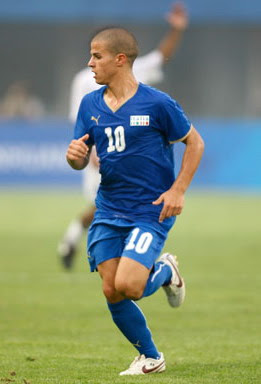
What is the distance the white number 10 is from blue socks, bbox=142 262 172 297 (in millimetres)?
864

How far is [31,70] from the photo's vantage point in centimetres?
3234

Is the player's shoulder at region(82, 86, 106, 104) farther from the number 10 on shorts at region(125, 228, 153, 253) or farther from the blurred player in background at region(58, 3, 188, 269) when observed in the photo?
the blurred player in background at region(58, 3, 188, 269)

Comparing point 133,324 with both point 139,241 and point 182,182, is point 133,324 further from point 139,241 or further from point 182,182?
point 182,182

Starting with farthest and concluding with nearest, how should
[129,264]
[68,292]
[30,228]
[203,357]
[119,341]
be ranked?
1. [30,228]
2. [68,292]
3. [119,341]
4. [203,357]
5. [129,264]

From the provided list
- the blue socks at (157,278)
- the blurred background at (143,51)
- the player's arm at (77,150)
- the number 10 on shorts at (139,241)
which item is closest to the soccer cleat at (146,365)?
the blue socks at (157,278)

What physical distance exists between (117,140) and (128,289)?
980 mm

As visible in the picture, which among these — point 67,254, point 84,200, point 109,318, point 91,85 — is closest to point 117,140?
point 109,318

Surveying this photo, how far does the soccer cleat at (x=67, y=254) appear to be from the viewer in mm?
13217

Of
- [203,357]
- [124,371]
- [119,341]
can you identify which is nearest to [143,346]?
[124,371]

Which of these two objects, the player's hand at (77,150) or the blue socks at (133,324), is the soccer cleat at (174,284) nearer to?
the blue socks at (133,324)

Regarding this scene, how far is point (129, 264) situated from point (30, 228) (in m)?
11.5

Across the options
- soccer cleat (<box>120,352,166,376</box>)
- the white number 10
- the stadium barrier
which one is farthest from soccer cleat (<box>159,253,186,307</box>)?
the stadium barrier

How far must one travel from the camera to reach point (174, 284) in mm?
7941

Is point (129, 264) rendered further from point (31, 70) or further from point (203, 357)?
point (31, 70)
